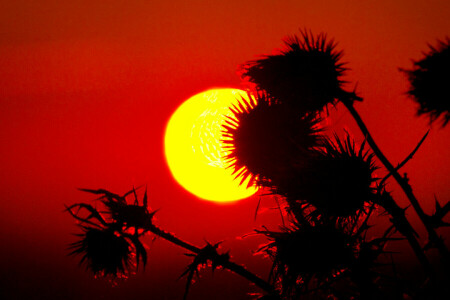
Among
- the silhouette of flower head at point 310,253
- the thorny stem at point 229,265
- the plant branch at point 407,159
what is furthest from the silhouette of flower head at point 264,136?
the plant branch at point 407,159

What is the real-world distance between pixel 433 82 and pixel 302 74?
1781 mm

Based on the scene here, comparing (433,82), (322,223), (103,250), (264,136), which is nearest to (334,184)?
(322,223)

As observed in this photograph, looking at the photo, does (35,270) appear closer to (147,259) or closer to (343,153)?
(147,259)

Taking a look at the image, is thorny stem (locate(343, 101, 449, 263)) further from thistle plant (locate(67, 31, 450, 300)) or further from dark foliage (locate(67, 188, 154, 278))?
dark foliage (locate(67, 188, 154, 278))

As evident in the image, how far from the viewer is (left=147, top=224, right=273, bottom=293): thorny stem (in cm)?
304

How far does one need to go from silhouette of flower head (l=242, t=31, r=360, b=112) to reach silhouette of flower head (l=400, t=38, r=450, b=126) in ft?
3.97

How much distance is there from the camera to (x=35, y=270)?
53.1 ft

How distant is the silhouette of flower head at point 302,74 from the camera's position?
13.3 ft

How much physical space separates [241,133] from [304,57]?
999 millimetres

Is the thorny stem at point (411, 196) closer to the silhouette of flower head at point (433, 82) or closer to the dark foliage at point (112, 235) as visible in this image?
the silhouette of flower head at point (433, 82)

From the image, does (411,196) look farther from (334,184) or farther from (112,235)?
(112,235)

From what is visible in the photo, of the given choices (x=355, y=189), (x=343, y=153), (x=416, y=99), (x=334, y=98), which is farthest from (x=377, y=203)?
(x=334, y=98)

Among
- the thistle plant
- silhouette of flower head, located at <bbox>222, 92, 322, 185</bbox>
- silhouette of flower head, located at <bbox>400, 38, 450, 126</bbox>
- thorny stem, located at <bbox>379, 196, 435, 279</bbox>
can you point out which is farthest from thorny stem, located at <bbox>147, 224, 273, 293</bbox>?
silhouette of flower head, located at <bbox>400, 38, 450, 126</bbox>

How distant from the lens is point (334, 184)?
2941 mm
